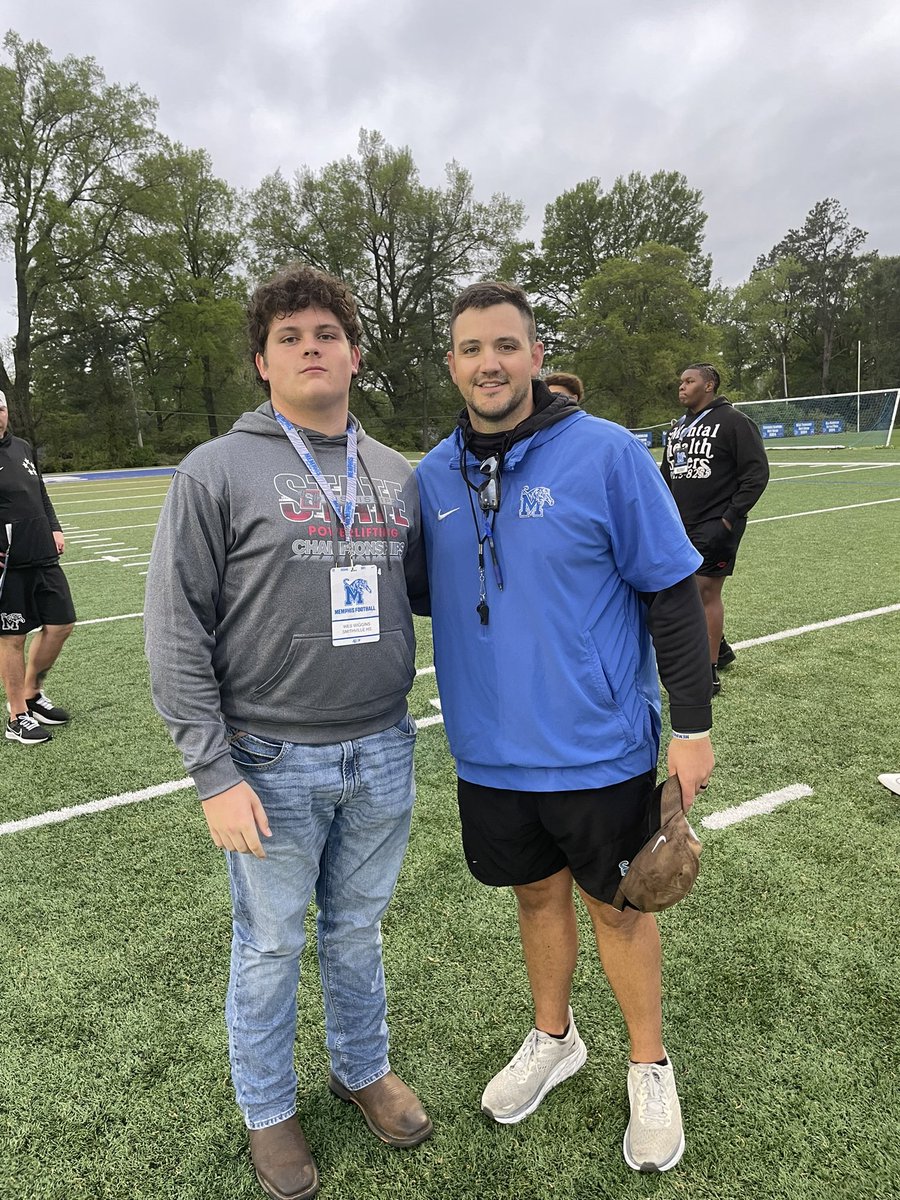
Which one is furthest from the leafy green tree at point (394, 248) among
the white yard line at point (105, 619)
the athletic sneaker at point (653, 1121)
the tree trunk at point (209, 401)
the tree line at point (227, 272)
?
the athletic sneaker at point (653, 1121)

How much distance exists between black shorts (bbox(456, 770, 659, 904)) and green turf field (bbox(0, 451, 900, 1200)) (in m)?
0.64

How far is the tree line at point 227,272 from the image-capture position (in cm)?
3347

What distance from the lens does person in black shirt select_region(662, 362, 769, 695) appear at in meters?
4.46

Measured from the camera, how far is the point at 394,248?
139 ft

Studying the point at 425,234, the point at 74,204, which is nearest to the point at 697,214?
the point at 425,234

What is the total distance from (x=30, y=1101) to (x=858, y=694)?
4468 mm

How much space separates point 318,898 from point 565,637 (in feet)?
2.91

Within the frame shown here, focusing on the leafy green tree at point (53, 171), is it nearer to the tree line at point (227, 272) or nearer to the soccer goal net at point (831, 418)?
the tree line at point (227, 272)

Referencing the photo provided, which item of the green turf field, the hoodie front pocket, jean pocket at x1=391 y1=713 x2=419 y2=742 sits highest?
the hoodie front pocket

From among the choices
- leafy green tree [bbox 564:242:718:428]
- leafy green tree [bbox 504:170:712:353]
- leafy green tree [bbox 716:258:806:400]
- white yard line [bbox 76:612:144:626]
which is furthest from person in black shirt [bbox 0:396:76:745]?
leafy green tree [bbox 716:258:806:400]

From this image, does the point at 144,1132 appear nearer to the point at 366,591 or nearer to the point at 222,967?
the point at 222,967

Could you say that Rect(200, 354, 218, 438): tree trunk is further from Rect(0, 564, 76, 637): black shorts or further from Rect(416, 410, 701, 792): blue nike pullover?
Rect(416, 410, 701, 792): blue nike pullover

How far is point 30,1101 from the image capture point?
191 centimetres

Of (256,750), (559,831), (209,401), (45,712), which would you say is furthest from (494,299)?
(209,401)
